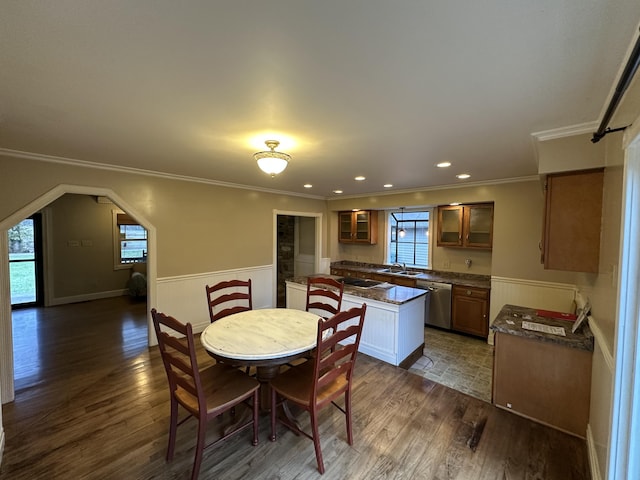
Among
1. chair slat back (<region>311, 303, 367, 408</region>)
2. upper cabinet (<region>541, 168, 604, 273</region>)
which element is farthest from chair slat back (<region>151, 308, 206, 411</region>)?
upper cabinet (<region>541, 168, 604, 273</region>)

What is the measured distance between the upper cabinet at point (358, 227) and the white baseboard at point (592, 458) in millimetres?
4240

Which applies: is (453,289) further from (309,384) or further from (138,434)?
(138,434)

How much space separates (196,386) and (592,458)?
2.64 meters

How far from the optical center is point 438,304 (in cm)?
452

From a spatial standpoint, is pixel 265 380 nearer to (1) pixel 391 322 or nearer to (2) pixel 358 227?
(1) pixel 391 322

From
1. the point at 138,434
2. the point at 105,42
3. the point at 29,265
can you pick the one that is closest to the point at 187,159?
the point at 105,42

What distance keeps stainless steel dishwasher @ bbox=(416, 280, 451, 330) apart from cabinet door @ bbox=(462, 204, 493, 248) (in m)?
0.85

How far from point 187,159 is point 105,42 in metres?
1.93

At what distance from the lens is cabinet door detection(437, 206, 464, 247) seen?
4605 mm

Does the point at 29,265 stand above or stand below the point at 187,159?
below

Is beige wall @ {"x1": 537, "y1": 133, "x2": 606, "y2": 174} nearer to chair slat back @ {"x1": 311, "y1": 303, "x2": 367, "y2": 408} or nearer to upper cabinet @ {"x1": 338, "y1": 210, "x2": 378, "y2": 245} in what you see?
chair slat back @ {"x1": 311, "y1": 303, "x2": 367, "y2": 408}

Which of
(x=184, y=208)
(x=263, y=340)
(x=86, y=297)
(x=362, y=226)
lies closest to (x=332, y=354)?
(x=263, y=340)

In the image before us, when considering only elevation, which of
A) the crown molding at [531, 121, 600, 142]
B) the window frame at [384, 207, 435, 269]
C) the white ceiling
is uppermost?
the white ceiling

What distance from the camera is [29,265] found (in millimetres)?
5613
